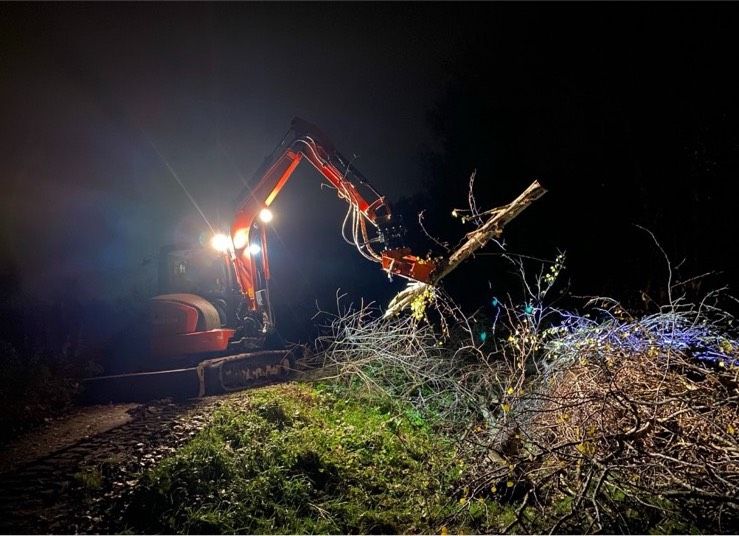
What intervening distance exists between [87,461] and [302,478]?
7.92 feet

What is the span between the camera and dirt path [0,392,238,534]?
11.5ft

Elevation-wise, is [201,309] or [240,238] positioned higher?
[240,238]

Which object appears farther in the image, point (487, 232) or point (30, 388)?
point (30, 388)

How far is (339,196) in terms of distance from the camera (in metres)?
6.22

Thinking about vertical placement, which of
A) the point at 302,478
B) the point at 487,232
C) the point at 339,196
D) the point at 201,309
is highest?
the point at 339,196

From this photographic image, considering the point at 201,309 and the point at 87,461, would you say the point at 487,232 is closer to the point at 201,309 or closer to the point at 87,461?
the point at 87,461

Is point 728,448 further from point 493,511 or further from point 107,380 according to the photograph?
point 107,380

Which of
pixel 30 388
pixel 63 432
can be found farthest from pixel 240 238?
pixel 30 388

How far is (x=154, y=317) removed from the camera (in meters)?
7.72

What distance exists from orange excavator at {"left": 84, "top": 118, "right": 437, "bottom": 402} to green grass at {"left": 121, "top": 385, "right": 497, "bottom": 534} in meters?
2.34

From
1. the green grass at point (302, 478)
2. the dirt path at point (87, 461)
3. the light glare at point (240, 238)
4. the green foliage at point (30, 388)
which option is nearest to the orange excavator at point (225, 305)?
the light glare at point (240, 238)

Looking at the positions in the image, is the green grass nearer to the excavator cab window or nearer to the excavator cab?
the excavator cab

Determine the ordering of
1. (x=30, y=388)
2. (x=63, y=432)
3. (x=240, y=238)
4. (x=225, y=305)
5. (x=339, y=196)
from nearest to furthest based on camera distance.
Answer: (x=63, y=432)
(x=339, y=196)
(x=30, y=388)
(x=240, y=238)
(x=225, y=305)

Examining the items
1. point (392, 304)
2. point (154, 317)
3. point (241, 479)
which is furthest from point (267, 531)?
point (154, 317)
